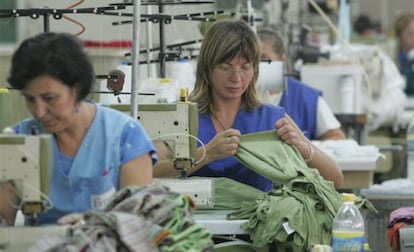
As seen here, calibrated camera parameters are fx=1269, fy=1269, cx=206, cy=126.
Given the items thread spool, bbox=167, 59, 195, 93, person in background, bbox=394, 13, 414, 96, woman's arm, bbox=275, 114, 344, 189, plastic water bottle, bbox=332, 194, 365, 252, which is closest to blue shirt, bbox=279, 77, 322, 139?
thread spool, bbox=167, 59, 195, 93

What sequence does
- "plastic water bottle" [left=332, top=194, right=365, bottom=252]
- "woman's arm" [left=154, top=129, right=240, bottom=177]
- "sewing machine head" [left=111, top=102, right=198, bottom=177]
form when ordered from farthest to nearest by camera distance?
1. "woman's arm" [left=154, top=129, right=240, bottom=177]
2. "sewing machine head" [left=111, top=102, right=198, bottom=177]
3. "plastic water bottle" [left=332, top=194, right=365, bottom=252]

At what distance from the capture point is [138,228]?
3.68 m

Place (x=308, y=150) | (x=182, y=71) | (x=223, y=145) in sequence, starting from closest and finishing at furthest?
(x=223, y=145) → (x=308, y=150) → (x=182, y=71)

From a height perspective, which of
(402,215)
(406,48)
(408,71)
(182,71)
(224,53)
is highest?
(224,53)

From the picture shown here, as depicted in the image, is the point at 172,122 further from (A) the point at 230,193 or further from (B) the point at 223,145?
(A) the point at 230,193

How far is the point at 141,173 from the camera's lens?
399 cm

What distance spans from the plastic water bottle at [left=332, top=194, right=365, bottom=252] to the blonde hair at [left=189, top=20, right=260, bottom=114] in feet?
2.90

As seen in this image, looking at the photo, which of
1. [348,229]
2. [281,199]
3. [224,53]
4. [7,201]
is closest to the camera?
[7,201]

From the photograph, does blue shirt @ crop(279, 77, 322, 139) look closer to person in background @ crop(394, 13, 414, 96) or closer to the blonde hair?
the blonde hair

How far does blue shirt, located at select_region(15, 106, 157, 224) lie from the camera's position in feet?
13.0

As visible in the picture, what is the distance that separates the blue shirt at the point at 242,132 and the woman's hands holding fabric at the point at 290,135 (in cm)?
20

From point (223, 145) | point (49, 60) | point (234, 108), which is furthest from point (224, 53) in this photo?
point (49, 60)

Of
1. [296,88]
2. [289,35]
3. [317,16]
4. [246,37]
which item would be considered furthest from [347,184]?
[317,16]

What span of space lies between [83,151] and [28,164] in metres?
0.22
